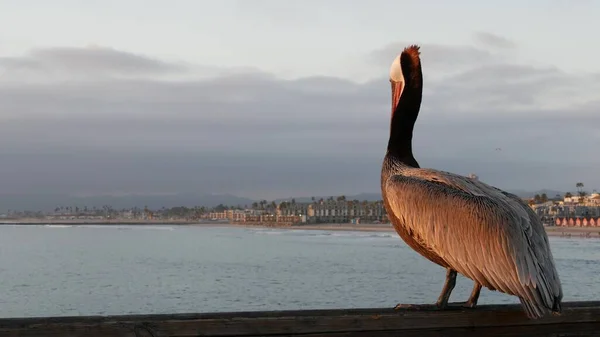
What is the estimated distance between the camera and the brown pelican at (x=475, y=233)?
391 cm

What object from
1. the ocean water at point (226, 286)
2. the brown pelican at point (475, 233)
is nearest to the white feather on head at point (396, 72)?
the brown pelican at point (475, 233)

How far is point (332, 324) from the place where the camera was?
345cm

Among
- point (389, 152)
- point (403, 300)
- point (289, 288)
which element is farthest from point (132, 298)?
point (389, 152)

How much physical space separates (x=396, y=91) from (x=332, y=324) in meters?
1.82

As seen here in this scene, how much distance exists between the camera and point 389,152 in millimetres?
4809

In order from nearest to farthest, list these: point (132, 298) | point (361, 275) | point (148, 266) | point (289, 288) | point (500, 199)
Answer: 1. point (500, 199)
2. point (132, 298)
3. point (289, 288)
4. point (361, 275)
5. point (148, 266)

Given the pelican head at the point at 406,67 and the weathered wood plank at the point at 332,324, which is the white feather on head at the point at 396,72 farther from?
the weathered wood plank at the point at 332,324

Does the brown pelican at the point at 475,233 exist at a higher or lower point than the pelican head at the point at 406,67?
lower

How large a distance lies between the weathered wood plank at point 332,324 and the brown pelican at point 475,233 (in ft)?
0.49

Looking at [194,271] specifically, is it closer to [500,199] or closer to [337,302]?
[337,302]

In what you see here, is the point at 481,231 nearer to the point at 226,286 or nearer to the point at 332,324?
the point at 332,324

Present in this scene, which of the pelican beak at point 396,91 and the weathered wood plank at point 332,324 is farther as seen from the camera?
the pelican beak at point 396,91

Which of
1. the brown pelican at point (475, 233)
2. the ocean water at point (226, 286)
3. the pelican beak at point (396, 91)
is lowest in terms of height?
the ocean water at point (226, 286)

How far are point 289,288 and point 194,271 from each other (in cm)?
1439
